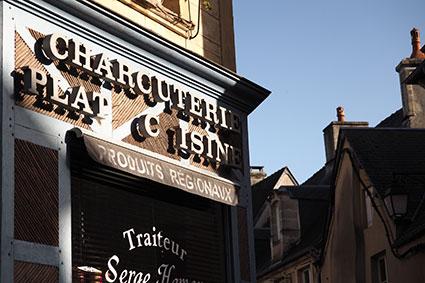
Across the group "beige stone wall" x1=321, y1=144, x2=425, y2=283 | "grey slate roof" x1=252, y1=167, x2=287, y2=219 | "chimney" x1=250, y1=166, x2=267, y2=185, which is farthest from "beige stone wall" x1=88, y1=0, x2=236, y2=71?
"chimney" x1=250, y1=166, x2=267, y2=185

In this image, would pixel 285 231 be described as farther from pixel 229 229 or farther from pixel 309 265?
pixel 229 229

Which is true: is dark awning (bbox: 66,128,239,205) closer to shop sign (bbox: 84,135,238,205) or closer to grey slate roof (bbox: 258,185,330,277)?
shop sign (bbox: 84,135,238,205)

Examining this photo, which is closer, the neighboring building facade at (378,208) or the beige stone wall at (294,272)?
the neighboring building facade at (378,208)

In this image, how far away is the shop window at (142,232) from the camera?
11.4m

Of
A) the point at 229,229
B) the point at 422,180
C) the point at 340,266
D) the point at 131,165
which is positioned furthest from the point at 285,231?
the point at 131,165

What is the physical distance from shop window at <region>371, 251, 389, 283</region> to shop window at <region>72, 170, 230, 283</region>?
1453 cm

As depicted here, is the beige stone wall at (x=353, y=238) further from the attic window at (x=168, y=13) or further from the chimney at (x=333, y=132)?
the attic window at (x=168, y=13)

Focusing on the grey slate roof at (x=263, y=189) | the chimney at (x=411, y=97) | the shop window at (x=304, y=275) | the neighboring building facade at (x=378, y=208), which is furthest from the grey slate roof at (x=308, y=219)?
the grey slate roof at (x=263, y=189)

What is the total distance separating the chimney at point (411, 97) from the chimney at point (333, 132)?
114 inches

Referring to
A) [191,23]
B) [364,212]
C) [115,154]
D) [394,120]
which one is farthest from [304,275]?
[115,154]

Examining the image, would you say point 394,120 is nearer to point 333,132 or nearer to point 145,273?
point 333,132

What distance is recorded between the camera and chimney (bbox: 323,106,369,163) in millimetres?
38938

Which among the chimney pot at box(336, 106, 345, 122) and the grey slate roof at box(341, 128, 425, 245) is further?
the chimney pot at box(336, 106, 345, 122)

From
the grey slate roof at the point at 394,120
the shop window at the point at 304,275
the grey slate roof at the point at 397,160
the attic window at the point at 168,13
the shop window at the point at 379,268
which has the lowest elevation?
the shop window at the point at 379,268
